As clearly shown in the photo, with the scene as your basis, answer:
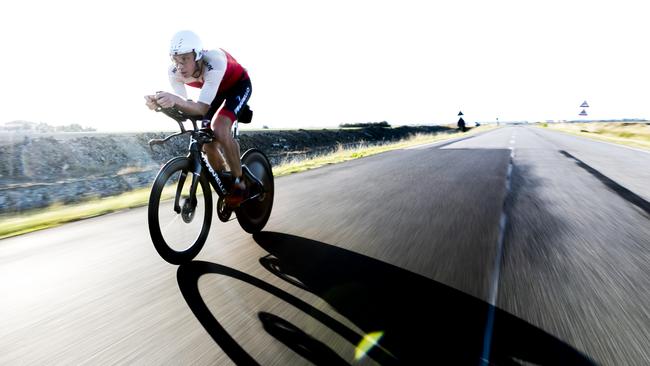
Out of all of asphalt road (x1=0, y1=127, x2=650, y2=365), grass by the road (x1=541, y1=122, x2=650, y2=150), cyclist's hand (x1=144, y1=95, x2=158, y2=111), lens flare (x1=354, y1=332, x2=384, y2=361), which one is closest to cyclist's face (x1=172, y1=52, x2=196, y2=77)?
cyclist's hand (x1=144, y1=95, x2=158, y2=111)

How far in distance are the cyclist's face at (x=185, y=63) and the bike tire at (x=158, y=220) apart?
2.60ft

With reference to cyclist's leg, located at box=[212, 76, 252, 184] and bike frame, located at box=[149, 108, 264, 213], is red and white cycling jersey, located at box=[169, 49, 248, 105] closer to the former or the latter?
cyclist's leg, located at box=[212, 76, 252, 184]

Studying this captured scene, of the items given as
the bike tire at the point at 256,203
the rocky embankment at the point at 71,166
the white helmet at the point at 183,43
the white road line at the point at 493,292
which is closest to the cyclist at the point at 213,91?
the white helmet at the point at 183,43

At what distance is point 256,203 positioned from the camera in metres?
4.65

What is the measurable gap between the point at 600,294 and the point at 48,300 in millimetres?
4039

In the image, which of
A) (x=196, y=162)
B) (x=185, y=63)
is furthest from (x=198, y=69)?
(x=196, y=162)

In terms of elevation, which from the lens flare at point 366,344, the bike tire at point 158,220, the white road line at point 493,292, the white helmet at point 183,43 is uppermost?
the white helmet at point 183,43

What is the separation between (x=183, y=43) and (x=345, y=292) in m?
2.48

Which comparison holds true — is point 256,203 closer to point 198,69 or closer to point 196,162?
point 196,162

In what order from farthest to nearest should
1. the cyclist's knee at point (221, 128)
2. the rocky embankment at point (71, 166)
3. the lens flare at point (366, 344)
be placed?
the rocky embankment at point (71, 166), the cyclist's knee at point (221, 128), the lens flare at point (366, 344)

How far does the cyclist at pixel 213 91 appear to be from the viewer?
335 cm

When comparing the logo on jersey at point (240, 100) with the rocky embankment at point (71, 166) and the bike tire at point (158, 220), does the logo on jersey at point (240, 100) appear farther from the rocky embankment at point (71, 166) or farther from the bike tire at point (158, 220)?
the rocky embankment at point (71, 166)

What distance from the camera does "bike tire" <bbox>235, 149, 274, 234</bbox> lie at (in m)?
4.42

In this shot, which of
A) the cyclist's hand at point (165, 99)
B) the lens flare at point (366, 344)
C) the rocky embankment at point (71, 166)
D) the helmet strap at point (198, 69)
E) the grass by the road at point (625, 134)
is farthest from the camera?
the grass by the road at point (625, 134)
